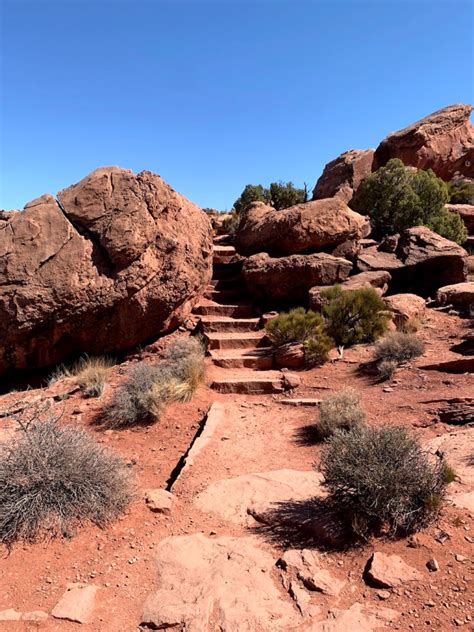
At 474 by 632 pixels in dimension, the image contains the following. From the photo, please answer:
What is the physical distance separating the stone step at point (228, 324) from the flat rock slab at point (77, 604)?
6.80m

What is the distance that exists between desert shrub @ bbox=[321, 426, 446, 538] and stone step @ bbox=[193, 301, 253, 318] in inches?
287

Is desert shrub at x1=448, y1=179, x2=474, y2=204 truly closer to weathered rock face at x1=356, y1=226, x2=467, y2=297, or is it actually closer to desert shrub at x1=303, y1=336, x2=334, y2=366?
weathered rock face at x1=356, y1=226, x2=467, y2=297

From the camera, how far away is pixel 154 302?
8.80 meters

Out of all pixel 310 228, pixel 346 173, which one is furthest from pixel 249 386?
pixel 346 173

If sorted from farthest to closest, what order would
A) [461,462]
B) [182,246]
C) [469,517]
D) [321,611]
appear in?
1. [182,246]
2. [461,462]
3. [469,517]
4. [321,611]

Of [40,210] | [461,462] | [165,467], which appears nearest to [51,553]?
[165,467]

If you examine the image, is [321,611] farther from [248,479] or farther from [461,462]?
[461,462]

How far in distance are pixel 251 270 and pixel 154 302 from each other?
337 centimetres

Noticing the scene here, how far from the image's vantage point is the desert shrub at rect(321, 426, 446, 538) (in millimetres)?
3227

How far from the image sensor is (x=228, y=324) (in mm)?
9914

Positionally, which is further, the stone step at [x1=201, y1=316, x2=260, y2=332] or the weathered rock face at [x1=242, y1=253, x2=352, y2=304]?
the weathered rock face at [x1=242, y1=253, x2=352, y2=304]

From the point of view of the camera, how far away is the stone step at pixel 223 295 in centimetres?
1156

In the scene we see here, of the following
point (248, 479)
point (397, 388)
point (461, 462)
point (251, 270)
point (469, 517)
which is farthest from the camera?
point (251, 270)

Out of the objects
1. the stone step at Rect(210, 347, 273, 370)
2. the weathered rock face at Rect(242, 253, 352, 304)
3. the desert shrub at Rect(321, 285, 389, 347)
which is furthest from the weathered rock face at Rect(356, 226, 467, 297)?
the stone step at Rect(210, 347, 273, 370)
